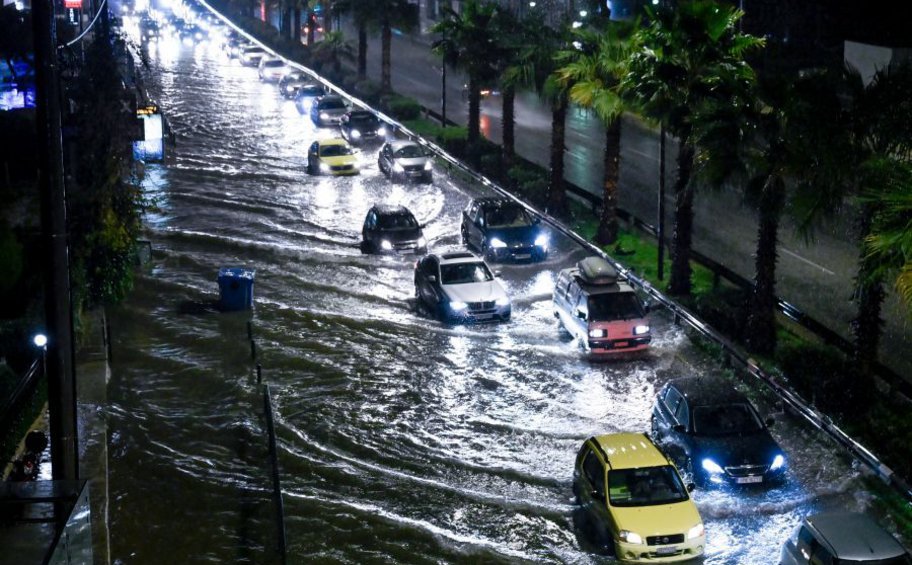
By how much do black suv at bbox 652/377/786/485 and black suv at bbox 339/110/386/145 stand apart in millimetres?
34193

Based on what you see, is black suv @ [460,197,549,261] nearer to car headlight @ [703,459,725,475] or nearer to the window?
car headlight @ [703,459,725,475]

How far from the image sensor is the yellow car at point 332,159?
47469 millimetres

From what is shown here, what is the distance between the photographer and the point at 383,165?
48.2m

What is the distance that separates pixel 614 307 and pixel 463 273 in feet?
15.6

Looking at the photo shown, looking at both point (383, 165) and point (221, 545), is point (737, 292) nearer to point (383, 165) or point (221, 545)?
point (221, 545)

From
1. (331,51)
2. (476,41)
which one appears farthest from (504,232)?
(331,51)

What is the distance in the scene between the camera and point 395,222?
3628 cm

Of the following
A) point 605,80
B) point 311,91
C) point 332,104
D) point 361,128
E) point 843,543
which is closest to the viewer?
point 843,543

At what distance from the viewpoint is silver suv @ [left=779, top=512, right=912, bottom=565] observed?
15523mm

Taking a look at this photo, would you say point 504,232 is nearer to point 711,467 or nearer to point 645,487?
point 711,467

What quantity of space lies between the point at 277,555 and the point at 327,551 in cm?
81

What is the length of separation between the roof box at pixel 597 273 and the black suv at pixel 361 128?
88.9ft

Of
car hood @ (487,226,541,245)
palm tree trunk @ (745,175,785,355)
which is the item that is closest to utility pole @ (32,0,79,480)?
palm tree trunk @ (745,175,785,355)

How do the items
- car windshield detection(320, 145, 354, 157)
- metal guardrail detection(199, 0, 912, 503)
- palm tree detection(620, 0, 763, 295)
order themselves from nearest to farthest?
metal guardrail detection(199, 0, 912, 503), palm tree detection(620, 0, 763, 295), car windshield detection(320, 145, 354, 157)
